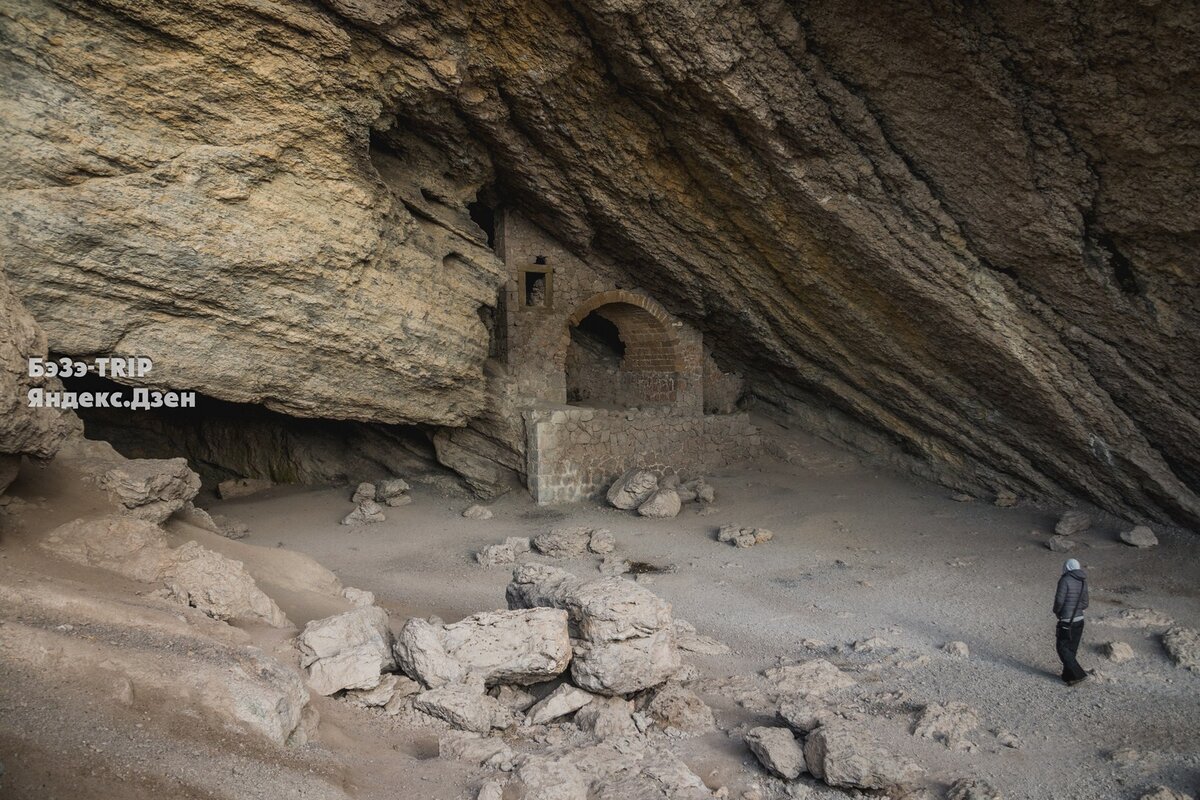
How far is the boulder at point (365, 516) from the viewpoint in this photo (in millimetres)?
10617

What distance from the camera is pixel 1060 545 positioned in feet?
29.3

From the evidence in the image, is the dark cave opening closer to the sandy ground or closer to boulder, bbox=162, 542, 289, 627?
the sandy ground

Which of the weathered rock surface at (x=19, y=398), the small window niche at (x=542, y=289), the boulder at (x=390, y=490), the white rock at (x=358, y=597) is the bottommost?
the white rock at (x=358, y=597)

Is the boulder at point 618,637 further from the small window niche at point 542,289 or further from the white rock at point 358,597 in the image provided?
the small window niche at point 542,289

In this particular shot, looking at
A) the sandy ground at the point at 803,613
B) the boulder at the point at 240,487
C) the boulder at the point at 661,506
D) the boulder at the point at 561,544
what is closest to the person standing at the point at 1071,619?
the sandy ground at the point at 803,613

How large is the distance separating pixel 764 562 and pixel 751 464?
403 cm

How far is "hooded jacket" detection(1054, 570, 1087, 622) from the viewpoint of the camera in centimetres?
596

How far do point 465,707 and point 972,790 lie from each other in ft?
9.36

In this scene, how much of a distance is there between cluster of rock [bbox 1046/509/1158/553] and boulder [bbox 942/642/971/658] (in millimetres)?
3165

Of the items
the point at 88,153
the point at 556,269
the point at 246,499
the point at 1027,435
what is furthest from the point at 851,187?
the point at 246,499

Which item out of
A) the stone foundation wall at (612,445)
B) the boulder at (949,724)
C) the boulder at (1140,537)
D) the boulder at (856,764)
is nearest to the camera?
the boulder at (856,764)

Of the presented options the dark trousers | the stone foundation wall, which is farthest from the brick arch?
the dark trousers

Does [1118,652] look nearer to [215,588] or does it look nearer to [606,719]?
[606,719]

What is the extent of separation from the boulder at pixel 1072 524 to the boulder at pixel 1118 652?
3.32 meters
